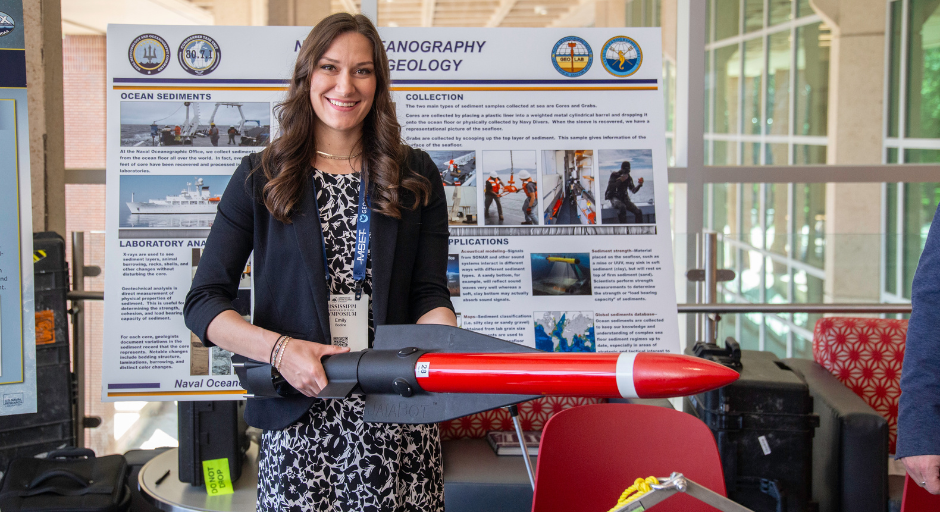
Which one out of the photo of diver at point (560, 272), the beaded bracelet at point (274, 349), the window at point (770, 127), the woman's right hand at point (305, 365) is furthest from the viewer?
the window at point (770, 127)

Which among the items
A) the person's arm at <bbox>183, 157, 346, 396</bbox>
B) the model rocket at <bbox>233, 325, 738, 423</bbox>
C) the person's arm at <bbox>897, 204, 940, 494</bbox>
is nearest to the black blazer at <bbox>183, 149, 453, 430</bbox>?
the person's arm at <bbox>183, 157, 346, 396</bbox>

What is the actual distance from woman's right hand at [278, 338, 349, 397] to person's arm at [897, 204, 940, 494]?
1098mm

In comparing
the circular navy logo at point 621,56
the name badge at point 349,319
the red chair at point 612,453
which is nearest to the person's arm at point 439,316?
the name badge at point 349,319

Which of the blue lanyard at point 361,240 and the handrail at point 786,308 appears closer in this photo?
the blue lanyard at point 361,240

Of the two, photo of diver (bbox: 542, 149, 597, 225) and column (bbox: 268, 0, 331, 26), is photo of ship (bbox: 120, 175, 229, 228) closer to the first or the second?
photo of diver (bbox: 542, 149, 597, 225)

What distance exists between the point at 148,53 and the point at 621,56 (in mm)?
1800

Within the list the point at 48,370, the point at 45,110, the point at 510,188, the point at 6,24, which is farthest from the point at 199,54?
the point at 48,370

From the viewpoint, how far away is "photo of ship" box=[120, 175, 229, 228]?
2615 millimetres

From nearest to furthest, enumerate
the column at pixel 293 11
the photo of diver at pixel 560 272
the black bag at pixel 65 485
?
the black bag at pixel 65 485, the photo of diver at pixel 560 272, the column at pixel 293 11

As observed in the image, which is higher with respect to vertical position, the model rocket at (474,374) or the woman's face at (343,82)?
the woman's face at (343,82)

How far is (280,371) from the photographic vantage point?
3.73 feet

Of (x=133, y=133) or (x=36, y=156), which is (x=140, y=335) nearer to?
(x=133, y=133)

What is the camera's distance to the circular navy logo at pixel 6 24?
2625 millimetres

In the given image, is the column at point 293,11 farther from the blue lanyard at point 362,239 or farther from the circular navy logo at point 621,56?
the blue lanyard at point 362,239
